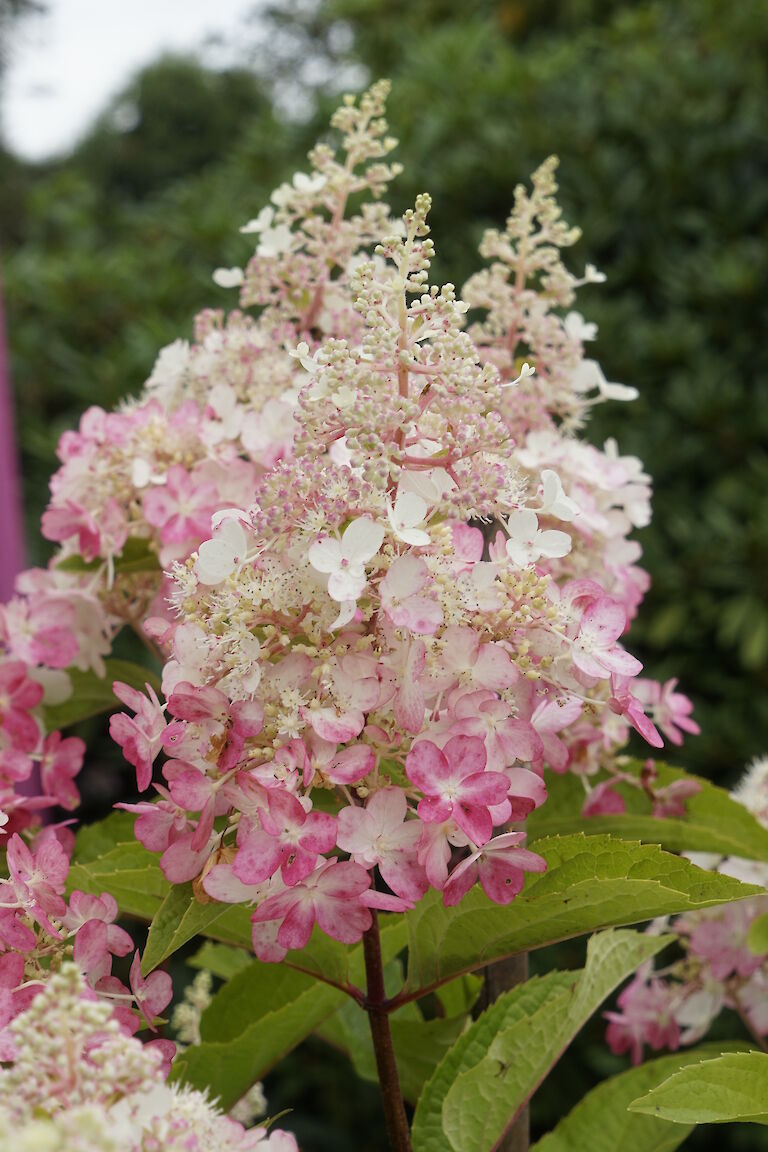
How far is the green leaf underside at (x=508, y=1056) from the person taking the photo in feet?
2.00

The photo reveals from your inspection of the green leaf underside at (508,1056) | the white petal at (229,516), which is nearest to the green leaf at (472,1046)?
the green leaf underside at (508,1056)

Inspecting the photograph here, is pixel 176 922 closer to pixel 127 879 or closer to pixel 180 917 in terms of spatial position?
pixel 180 917

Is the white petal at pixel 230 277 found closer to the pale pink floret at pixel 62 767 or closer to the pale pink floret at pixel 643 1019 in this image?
the pale pink floret at pixel 62 767

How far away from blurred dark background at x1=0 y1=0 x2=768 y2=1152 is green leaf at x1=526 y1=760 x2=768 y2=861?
157 centimetres

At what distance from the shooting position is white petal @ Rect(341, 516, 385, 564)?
49 centimetres

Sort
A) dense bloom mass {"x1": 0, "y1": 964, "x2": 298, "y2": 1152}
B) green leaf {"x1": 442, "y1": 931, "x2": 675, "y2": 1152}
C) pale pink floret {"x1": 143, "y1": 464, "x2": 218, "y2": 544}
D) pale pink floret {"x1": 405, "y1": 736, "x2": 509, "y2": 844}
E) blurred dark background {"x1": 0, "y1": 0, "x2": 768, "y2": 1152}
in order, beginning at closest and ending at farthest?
1. dense bloom mass {"x1": 0, "y1": 964, "x2": 298, "y2": 1152}
2. pale pink floret {"x1": 405, "y1": 736, "x2": 509, "y2": 844}
3. green leaf {"x1": 442, "y1": 931, "x2": 675, "y2": 1152}
4. pale pink floret {"x1": 143, "y1": 464, "x2": 218, "y2": 544}
5. blurred dark background {"x1": 0, "y1": 0, "x2": 768, "y2": 1152}

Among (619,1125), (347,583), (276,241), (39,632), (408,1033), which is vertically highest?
(276,241)

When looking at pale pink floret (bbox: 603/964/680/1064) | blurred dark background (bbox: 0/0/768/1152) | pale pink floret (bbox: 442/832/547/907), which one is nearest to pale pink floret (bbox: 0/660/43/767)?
pale pink floret (bbox: 442/832/547/907)

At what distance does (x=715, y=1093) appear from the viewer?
572mm

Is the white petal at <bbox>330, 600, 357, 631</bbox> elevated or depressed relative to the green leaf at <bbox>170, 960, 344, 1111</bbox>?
elevated

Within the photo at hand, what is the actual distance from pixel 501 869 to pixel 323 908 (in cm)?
8

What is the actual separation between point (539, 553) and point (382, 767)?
0.13 meters

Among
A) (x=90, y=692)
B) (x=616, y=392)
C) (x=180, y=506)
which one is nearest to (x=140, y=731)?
(x=180, y=506)

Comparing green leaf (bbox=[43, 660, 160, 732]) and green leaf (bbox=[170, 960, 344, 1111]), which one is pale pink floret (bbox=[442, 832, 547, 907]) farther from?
green leaf (bbox=[43, 660, 160, 732])
